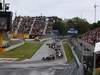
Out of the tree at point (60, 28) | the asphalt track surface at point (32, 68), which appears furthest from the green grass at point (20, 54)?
the tree at point (60, 28)

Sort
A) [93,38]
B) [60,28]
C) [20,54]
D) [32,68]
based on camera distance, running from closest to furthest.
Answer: [32,68] → [93,38] → [20,54] → [60,28]

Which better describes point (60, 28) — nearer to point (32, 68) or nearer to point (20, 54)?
point (20, 54)

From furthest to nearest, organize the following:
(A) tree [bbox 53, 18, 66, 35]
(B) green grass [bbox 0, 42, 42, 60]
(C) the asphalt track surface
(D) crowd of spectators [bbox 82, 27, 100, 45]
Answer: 1. (A) tree [bbox 53, 18, 66, 35]
2. (B) green grass [bbox 0, 42, 42, 60]
3. (D) crowd of spectators [bbox 82, 27, 100, 45]
4. (C) the asphalt track surface

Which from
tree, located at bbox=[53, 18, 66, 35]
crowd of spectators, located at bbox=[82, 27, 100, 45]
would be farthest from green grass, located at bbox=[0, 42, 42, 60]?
tree, located at bbox=[53, 18, 66, 35]

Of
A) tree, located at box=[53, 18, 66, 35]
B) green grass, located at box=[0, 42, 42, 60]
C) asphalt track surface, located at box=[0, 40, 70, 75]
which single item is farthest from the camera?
tree, located at box=[53, 18, 66, 35]

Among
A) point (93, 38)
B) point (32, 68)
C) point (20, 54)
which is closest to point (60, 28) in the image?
point (20, 54)

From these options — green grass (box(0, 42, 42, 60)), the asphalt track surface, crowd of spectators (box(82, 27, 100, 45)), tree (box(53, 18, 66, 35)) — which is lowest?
tree (box(53, 18, 66, 35))

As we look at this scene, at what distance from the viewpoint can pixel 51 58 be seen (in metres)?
52.5

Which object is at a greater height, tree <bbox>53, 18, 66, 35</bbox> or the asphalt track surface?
the asphalt track surface

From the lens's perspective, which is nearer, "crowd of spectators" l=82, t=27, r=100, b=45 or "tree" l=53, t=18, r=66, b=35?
"crowd of spectators" l=82, t=27, r=100, b=45

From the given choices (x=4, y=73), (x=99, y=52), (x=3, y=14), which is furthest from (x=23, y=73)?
(x=3, y=14)

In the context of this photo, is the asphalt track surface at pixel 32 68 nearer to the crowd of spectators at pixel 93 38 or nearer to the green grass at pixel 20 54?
the crowd of spectators at pixel 93 38

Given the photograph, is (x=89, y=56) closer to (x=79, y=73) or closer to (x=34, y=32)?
(x=79, y=73)

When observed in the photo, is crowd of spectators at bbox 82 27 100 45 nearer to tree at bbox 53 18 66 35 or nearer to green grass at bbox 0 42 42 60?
green grass at bbox 0 42 42 60
